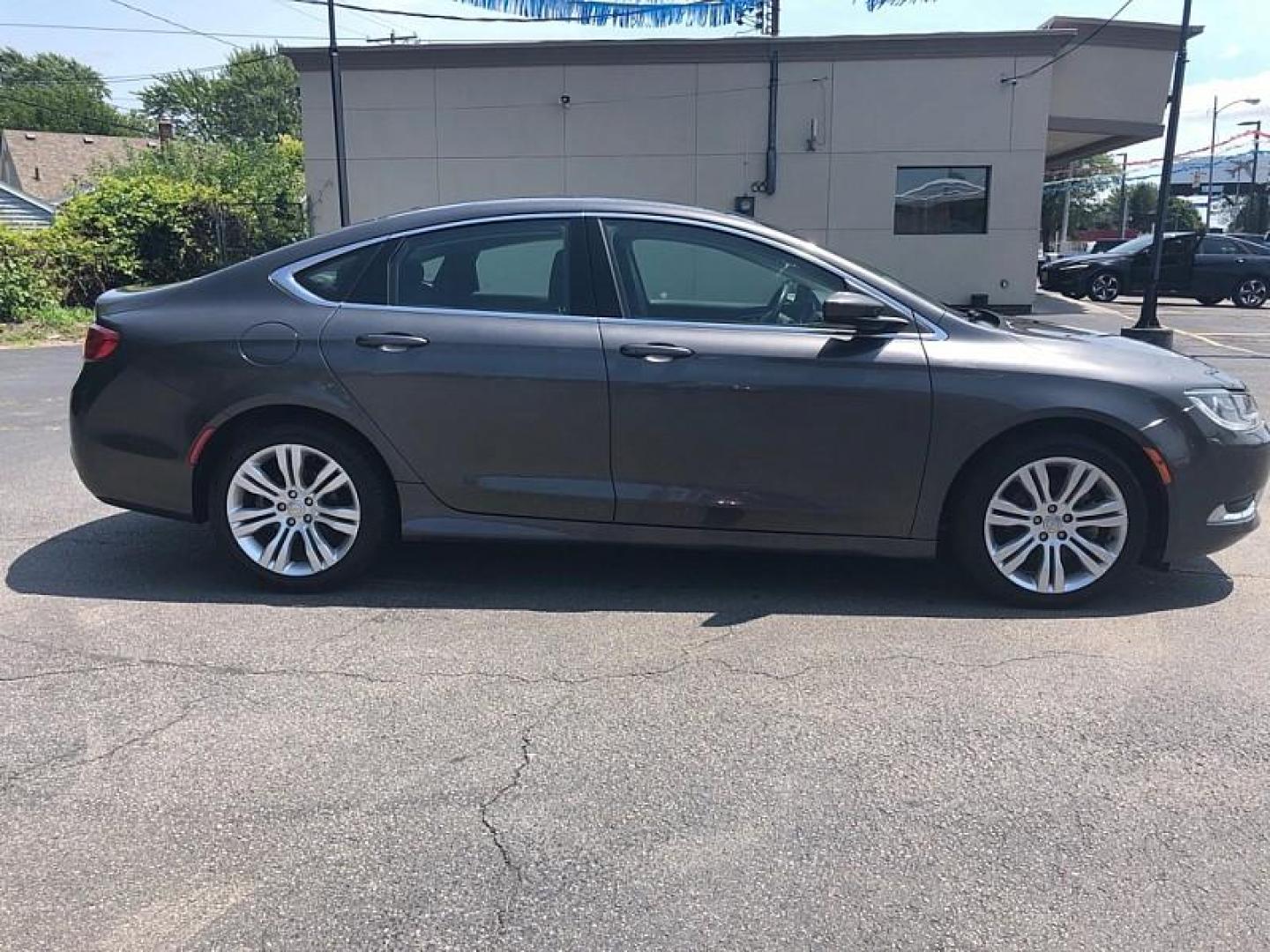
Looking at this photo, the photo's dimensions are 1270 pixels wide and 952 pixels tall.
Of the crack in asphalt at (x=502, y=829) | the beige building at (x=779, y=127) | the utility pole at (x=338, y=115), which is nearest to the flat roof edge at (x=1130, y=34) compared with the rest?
the beige building at (x=779, y=127)

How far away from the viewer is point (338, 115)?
18.1m

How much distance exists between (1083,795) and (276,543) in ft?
10.8

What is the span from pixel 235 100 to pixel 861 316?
86320 mm

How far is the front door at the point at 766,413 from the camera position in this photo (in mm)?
4305

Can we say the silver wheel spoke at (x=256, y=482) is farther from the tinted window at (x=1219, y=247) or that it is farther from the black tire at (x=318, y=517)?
the tinted window at (x=1219, y=247)

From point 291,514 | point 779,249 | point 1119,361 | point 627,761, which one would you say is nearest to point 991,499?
point 1119,361

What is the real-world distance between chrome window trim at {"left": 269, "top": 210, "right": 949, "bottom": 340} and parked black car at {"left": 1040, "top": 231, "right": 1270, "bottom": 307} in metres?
21.8

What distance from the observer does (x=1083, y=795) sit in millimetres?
3004

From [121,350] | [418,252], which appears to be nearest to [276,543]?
[121,350]

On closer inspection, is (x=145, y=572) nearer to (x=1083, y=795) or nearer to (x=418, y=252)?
(x=418, y=252)

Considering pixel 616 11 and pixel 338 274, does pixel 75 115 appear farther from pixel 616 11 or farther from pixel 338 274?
pixel 338 274

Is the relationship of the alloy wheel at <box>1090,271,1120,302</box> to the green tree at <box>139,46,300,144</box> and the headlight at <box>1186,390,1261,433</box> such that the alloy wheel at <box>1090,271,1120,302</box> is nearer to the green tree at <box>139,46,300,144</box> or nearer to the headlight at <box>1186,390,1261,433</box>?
the headlight at <box>1186,390,1261,433</box>

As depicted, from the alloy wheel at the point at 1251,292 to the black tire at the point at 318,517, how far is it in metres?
24.6

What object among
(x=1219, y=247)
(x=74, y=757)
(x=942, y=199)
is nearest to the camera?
(x=74, y=757)
